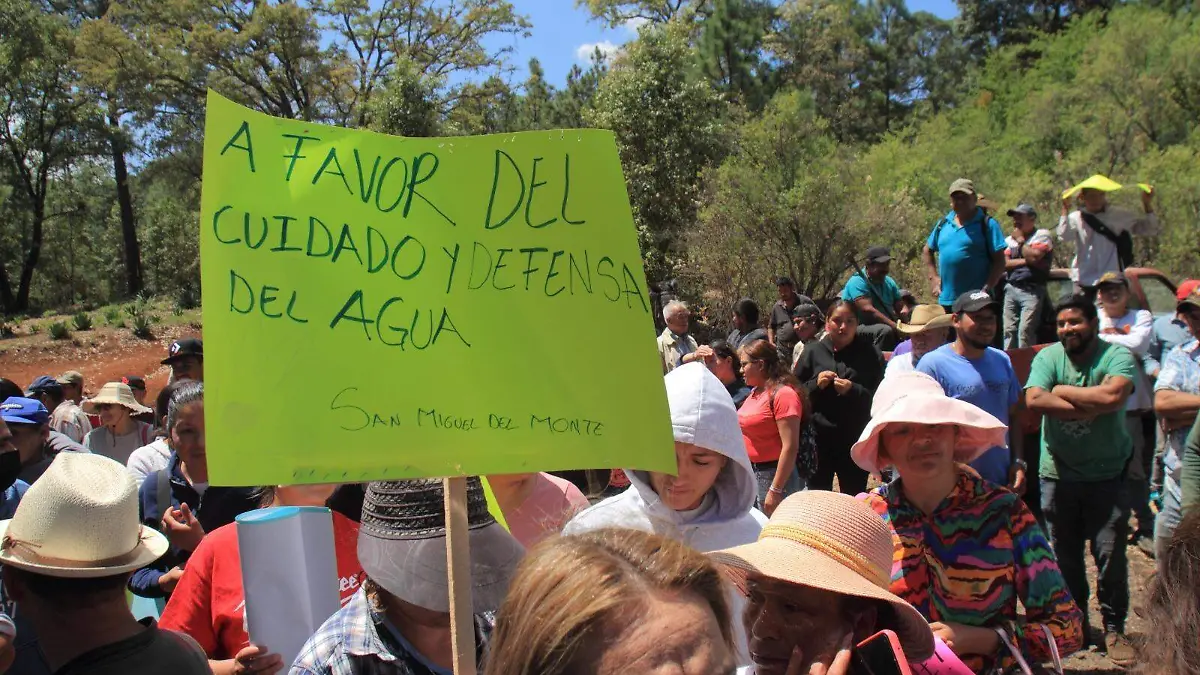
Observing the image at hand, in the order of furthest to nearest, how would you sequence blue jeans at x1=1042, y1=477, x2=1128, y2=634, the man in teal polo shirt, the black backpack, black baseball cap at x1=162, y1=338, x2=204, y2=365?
1. the black backpack
2. the man in teal polo shirt
3. black baseball cap at x1=162, y1=338, x2=204, y2=365
4. blue jeans at x1=1042, y1=477, x2=1128, y2=634

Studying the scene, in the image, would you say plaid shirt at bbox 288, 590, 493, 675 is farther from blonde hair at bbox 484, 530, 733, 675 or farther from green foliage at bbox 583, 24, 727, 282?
green foliage at bbox 583, 24, 727, 282

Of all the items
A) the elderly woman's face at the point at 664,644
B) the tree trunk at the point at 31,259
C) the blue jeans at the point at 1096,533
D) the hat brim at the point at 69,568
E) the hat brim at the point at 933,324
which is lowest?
the blue jeans at the point at 1096,533

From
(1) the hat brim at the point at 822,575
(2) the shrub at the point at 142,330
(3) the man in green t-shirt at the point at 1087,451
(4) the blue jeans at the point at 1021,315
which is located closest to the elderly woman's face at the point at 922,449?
(1) the hat brim at the point at 822,575

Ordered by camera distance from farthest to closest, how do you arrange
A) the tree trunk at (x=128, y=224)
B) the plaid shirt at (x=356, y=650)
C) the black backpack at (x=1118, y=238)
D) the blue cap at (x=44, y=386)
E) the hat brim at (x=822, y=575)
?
the tree trunk at (x=128, y=224) → the black backpack at (x=1118, y=238) → the blue cap at (x=44, y=386) → the hat brim at (x=822, y=575) → the plaid shirt at (x=356, y=650)

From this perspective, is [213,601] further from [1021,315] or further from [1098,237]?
[1098,237]

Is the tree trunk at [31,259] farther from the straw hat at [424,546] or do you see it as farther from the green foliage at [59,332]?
the straw hat at [424,546]

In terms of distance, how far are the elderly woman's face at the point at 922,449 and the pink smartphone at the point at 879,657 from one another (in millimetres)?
1066

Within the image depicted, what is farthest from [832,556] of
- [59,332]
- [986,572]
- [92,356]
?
[59,332]

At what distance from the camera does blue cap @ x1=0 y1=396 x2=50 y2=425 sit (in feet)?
14.2

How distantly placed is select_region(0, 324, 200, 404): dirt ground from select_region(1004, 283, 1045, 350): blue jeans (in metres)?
20.2

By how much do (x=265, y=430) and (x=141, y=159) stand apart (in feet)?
121

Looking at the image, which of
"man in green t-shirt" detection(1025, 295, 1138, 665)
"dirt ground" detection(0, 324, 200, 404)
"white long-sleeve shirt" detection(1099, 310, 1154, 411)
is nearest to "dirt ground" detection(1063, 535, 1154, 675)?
"man in green t-shirt" detection(1025, 295, 1138, 665)

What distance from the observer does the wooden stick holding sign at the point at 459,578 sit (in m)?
1.48

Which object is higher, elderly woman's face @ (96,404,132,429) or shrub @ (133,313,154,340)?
shrub @ (133,313,154,340)
